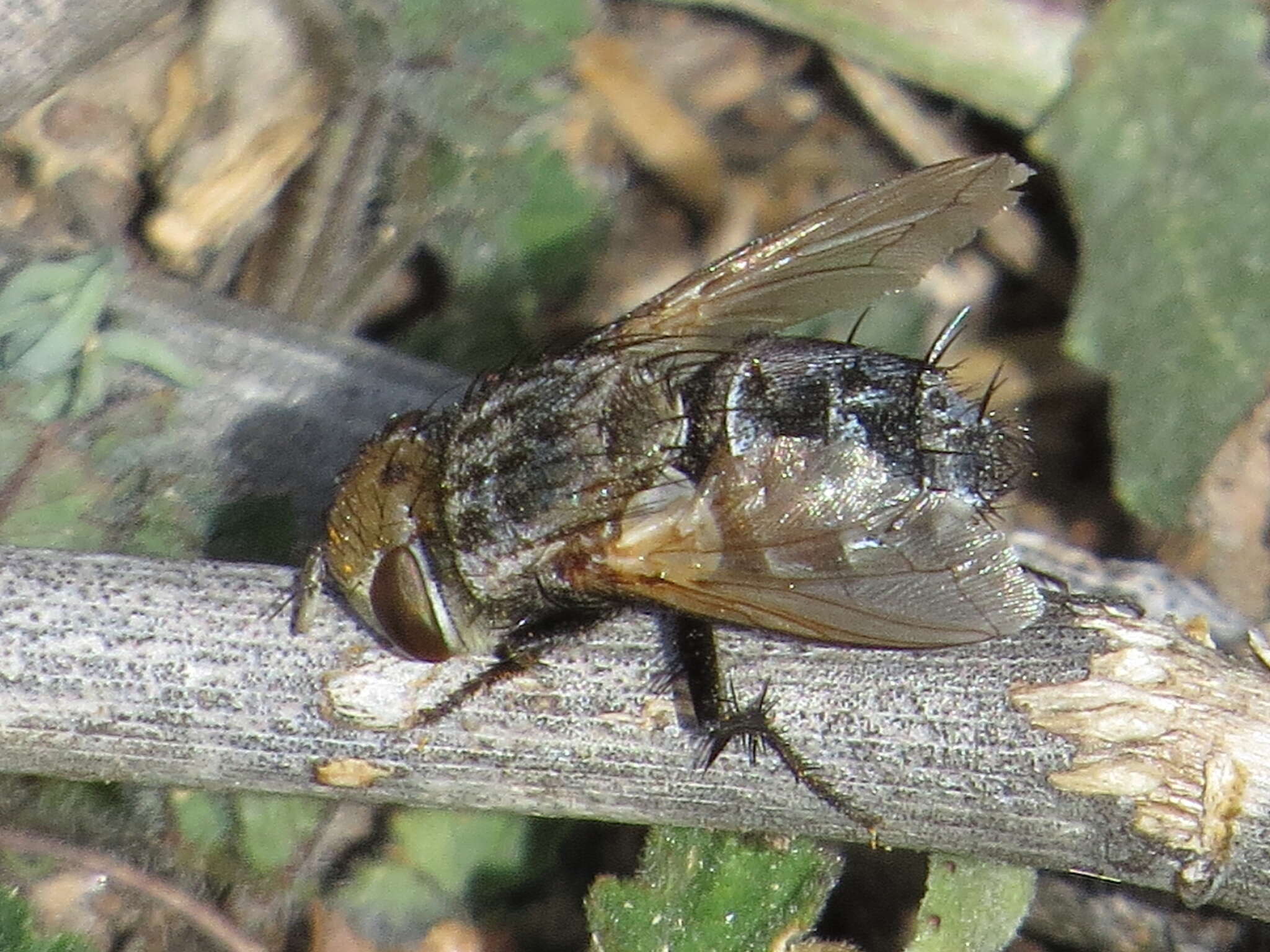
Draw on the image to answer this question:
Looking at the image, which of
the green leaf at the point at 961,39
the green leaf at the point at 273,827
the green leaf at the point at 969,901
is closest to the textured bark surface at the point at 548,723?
the green leaf at the point at 969,901

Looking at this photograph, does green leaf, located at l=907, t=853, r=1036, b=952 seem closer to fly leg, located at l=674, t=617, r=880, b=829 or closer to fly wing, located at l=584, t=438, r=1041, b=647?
fly leg, located at l=674, t=617, r=880, b=829

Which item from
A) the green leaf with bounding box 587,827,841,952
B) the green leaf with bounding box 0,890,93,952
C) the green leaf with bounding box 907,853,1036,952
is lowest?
the green leaf with bounding box 907,853,1036,952

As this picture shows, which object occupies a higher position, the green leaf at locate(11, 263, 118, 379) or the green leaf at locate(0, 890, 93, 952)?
the green leaf at locate(11, 263, 118, 379)

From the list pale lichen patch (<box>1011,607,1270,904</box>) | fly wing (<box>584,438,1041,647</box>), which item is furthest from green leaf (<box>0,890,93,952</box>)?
pale lichen patch (<box>1011,607,1270,904</box>)

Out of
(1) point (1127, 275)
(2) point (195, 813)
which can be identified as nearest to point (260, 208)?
(2) point (195, 813)

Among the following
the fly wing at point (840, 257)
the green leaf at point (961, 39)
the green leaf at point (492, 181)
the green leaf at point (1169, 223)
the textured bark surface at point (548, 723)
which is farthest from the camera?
the green leaf at point (961, 39)

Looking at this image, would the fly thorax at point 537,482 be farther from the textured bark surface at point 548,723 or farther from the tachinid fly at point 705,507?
the textured bark surface at point 548,723

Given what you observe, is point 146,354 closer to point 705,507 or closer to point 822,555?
point 705,507
